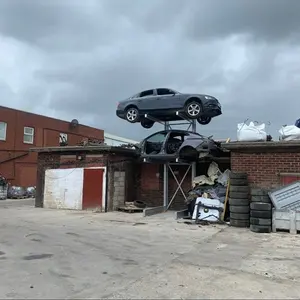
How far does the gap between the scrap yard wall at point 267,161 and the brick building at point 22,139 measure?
753 inches

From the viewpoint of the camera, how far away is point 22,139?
29422 mm

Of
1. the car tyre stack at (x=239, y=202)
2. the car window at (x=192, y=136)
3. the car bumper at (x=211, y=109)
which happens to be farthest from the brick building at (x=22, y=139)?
the car tyre stack at (x=239, y=202)

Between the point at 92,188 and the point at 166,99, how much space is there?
18.6 ft

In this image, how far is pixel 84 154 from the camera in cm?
1959

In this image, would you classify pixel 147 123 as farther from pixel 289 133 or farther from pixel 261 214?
pixel 261 214

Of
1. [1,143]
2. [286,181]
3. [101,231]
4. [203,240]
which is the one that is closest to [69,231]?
[101,231]

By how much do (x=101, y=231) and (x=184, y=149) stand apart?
242 inches

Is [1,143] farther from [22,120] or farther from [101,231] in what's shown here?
[101,231]

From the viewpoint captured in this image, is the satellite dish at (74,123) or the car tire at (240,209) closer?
the car tire at (240,209)

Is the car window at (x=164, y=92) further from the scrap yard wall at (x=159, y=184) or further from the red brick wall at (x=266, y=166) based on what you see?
the red brick wall at (x=266, y=166)

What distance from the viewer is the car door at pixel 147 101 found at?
1856 cm

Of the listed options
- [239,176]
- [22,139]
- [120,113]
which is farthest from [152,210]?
[22,139]

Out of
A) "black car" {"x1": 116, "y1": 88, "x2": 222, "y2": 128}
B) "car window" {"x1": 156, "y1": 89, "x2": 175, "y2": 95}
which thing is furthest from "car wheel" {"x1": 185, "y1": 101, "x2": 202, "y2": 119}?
"car window" {"x1": 156, "y1": 89, "x2": 175, "y2": 95}

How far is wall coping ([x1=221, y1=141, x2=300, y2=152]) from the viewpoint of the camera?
1349cm
